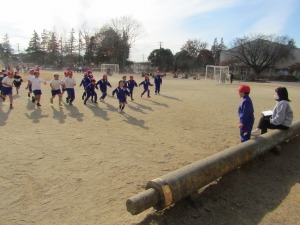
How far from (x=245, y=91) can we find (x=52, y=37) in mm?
92993

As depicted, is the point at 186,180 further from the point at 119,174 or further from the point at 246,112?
Result: the point at 246,112

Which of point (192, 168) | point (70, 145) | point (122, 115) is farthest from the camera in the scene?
point (122, 115)

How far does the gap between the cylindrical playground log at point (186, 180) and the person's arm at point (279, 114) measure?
5.46ft

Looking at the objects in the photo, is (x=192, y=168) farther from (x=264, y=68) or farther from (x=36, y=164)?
(x=264, y=68)

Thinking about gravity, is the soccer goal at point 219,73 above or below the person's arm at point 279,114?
above

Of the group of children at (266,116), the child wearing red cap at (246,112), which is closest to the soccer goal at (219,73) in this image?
the group of children at (266,116)

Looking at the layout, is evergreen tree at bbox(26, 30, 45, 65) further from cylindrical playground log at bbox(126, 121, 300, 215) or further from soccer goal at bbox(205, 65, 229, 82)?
cylindrical playground log at bbox(126, 121, 300, 215)

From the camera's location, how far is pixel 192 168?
4426mm

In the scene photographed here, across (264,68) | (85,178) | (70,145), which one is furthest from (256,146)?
(264,68)

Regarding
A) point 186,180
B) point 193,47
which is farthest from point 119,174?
point 193,47

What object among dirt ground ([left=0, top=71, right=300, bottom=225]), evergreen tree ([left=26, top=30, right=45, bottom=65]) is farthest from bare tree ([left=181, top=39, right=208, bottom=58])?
dirt ground ([left=0, top=71, right=300, bottom=225])

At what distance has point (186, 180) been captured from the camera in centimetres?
417

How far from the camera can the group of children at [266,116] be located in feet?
22.0

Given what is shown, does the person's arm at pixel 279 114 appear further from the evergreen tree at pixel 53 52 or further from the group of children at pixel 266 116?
the evergreen tree at pixel 53 52
